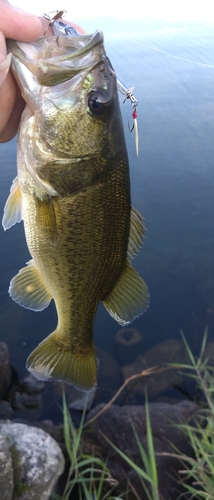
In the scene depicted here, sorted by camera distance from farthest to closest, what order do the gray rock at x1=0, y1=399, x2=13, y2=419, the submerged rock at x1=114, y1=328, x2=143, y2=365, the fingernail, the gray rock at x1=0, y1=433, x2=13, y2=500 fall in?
the submerged rock at x1=114, y1=328, x2=143, y2=365
the gray rock at x1=0, y1=399, x2=13, y2=419
the gray rock at x1=0, y1=433, x2=13, y2=500
the fingernail

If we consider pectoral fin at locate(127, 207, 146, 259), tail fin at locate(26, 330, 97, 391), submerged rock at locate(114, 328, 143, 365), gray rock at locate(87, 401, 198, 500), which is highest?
pectoral fin at locate(127, 207, 146, 259)

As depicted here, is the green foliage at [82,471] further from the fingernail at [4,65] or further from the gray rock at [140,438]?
the fingernail at [4,65]

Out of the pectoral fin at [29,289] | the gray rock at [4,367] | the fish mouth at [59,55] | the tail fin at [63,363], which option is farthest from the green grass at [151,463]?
the fish mouth at [59,55]

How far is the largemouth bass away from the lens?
1.80 m

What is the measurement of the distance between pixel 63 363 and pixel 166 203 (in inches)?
213

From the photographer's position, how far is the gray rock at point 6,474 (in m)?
2.85

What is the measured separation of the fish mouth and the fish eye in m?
0.11

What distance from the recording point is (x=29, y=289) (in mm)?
2361

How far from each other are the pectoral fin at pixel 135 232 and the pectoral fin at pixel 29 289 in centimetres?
55

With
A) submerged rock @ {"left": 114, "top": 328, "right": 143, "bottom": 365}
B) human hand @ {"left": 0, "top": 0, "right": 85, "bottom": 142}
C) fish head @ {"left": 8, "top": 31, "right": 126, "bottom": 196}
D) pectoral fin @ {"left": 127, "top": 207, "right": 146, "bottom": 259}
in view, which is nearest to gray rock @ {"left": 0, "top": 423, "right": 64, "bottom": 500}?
pectoral fin @ {"left": 127, "top": 207, "right": 146, "bottom": 259}

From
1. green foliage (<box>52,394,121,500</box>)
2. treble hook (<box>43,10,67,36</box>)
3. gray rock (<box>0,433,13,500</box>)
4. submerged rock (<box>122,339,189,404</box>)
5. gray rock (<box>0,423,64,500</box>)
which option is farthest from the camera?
submerged rock (<box>122,339,189,404</box>)

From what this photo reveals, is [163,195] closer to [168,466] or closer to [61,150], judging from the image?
[168,466]

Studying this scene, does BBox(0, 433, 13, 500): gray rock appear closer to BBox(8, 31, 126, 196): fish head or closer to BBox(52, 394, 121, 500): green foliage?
BBox(52, 394, 121, 500): green foliage

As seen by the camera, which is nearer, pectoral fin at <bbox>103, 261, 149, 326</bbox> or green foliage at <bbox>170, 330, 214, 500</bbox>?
pectoral fin at <bbox>103, 261, 149, 326</bbox>
